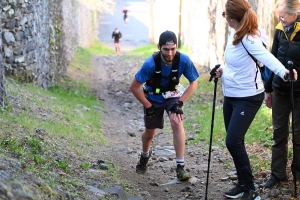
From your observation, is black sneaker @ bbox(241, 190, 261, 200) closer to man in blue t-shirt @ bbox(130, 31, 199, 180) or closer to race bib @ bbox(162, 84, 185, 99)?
man in blue t-shirt @ bbox(130, 31, 199, 180)

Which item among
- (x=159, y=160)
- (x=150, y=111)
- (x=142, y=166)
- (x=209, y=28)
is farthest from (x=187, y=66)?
(x=209, y=28)

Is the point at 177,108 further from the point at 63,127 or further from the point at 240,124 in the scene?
the point at 63,127

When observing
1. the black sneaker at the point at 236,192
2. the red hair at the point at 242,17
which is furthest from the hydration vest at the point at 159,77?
the black sneaker at the point at 236,192

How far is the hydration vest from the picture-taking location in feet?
20.6

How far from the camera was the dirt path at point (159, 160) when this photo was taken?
6379mm

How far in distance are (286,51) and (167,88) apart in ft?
5.26

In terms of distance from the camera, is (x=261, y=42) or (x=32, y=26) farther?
(x=32, y=26)

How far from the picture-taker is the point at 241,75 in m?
5.34

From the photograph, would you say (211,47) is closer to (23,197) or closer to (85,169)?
(85,169)

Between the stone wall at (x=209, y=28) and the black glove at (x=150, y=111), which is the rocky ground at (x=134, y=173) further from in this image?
the stone wall at (x=209, y=28)

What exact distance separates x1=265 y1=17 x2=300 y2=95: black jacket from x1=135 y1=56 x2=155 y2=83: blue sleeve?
4.69 ft

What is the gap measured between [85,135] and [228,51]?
3.89 m

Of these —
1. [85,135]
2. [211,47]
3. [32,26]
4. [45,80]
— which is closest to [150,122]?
[85,135]

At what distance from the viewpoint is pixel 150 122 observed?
6695mm
